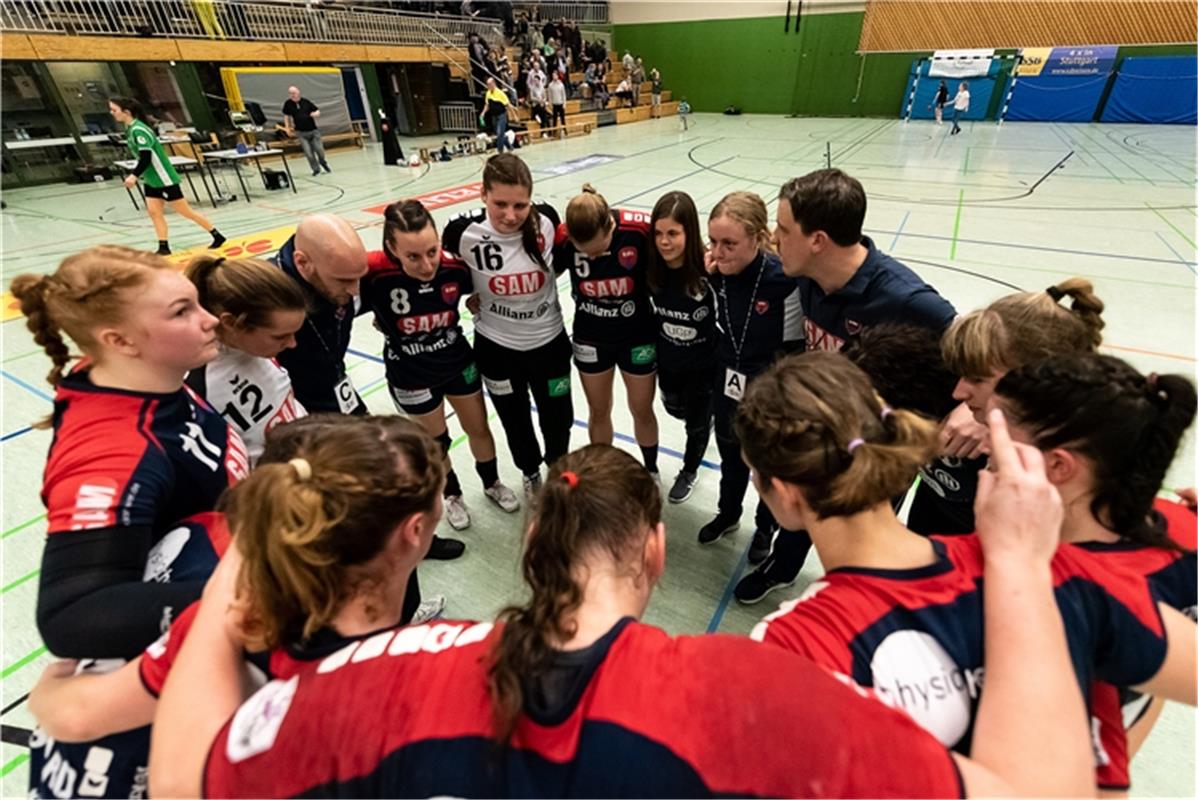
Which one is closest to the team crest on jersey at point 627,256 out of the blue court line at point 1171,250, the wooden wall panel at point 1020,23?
the blue court line at point 1171,250

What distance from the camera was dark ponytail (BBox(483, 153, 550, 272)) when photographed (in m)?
2.66

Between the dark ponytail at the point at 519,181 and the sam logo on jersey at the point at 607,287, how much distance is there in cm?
27

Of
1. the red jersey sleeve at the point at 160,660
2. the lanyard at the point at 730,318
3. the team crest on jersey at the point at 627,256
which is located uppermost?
the team crest on jersey at the point at 627,256

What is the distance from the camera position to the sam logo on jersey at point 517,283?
288 centimetres

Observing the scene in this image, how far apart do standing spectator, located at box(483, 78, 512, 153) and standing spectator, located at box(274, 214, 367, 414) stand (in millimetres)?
14573

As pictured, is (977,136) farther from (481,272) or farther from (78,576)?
(78,576)

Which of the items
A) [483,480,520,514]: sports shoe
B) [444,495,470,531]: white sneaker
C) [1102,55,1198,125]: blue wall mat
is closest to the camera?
[444,495,470,531]: white sneaker

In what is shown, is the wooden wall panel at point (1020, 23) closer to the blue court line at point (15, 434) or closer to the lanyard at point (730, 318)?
the lanyard at point (730, 318)

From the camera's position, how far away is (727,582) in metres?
2.83

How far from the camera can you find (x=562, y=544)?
1.07m

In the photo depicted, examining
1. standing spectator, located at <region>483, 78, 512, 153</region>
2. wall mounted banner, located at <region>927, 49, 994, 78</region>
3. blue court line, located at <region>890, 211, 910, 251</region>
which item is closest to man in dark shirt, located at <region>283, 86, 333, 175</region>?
standing spectator, located at <region>483, 78, 512, 153</region>

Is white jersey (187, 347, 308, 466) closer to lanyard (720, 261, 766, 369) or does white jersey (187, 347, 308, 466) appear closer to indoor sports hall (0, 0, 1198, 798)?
indoor sports hall (0, 0, 1198, 798)

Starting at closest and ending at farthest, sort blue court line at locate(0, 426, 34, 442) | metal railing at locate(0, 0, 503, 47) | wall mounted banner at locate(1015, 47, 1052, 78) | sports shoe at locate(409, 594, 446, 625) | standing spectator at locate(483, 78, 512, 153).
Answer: sports shoe at locate(409, 594, 446, 625)
blue court line at locate(0, 426, 34, 442)
metal railing at locate(0, 0, 503, 47)
standing spectator at locate(483, 78, 512, 153)
wall mounted banner at locate(1015, 47, 1052, 78)

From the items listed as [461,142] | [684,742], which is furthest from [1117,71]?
[684,742]
